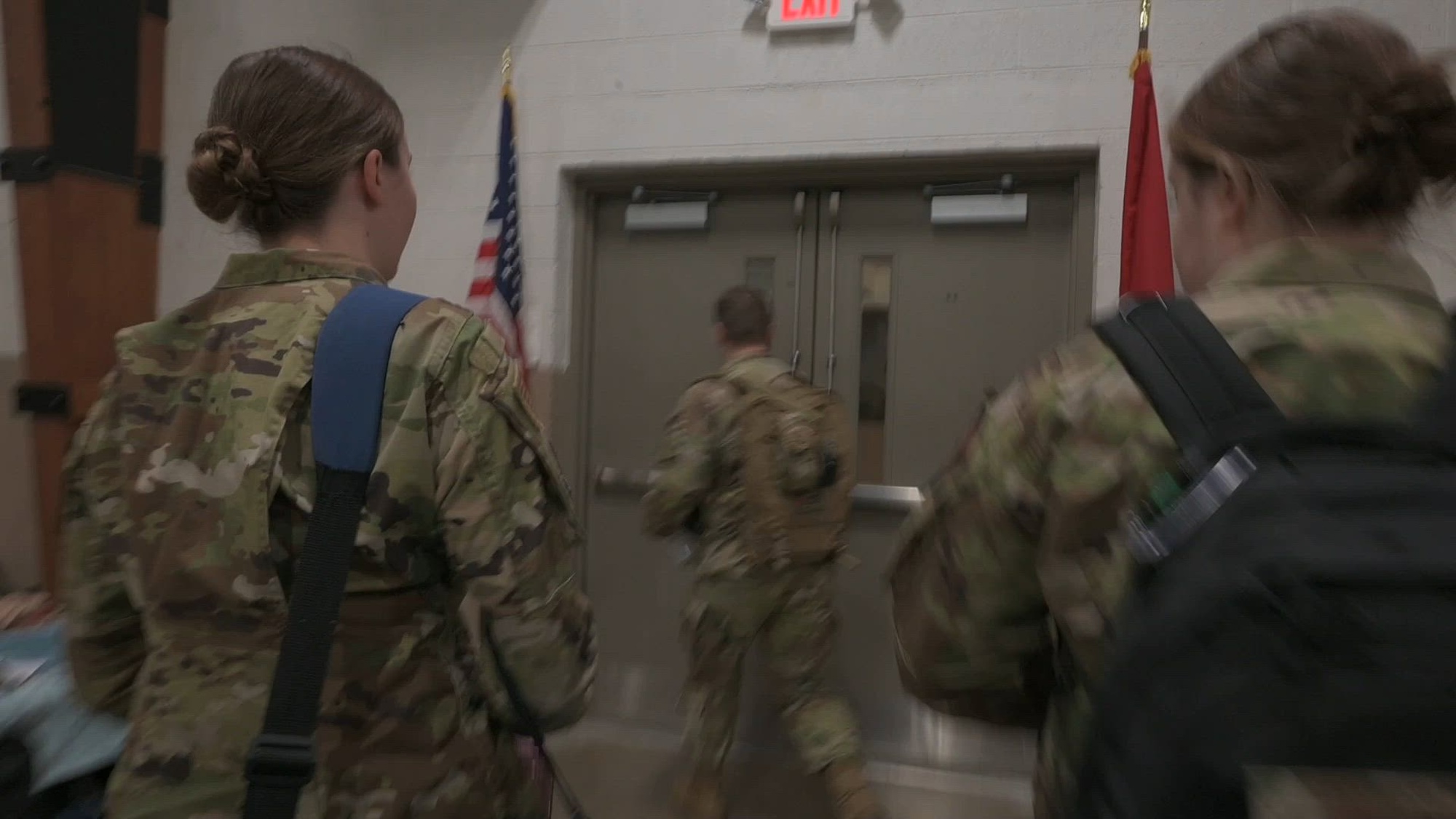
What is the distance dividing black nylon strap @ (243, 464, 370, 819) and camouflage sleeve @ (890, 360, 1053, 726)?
517 millimetres

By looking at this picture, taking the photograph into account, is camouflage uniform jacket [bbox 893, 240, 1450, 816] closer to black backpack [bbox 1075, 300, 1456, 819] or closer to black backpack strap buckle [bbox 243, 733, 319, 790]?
black backpack [bbox 1075, 300, 1456, 819]

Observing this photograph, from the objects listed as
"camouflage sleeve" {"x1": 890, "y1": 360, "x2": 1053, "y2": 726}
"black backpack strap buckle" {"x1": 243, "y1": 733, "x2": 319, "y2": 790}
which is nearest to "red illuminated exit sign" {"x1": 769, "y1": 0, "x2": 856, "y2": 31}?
"camouflage sleeve" {"x1": 890, "y1": 360, "x2": 1053, "y2": 726}

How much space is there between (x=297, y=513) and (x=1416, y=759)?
0.89 metres

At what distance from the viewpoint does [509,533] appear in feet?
2.82

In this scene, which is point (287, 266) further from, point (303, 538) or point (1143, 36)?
point (1143, 36)

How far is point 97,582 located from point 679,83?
2.38m

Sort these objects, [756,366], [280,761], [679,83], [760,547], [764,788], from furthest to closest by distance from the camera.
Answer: [679,83]
[764,788]
[756,366]
[760,547]
[280,761]

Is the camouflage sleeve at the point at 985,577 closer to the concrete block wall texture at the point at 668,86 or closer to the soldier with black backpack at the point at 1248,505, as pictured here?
the soldier with black backpack at the point at 1248,505

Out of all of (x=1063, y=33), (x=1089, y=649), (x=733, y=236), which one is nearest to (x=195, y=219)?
(x=733, y=236)

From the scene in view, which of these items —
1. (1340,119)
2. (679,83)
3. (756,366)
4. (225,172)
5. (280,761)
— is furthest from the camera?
(679,83)

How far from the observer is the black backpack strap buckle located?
0.77 m

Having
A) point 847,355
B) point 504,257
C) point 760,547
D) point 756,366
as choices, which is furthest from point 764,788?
point 504,257

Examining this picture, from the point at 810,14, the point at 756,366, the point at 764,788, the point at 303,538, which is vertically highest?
the point at 810,14

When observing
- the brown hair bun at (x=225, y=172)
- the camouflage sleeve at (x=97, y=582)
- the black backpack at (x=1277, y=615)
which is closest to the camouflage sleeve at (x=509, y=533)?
the brown hair bun at (x=225, y=172)
